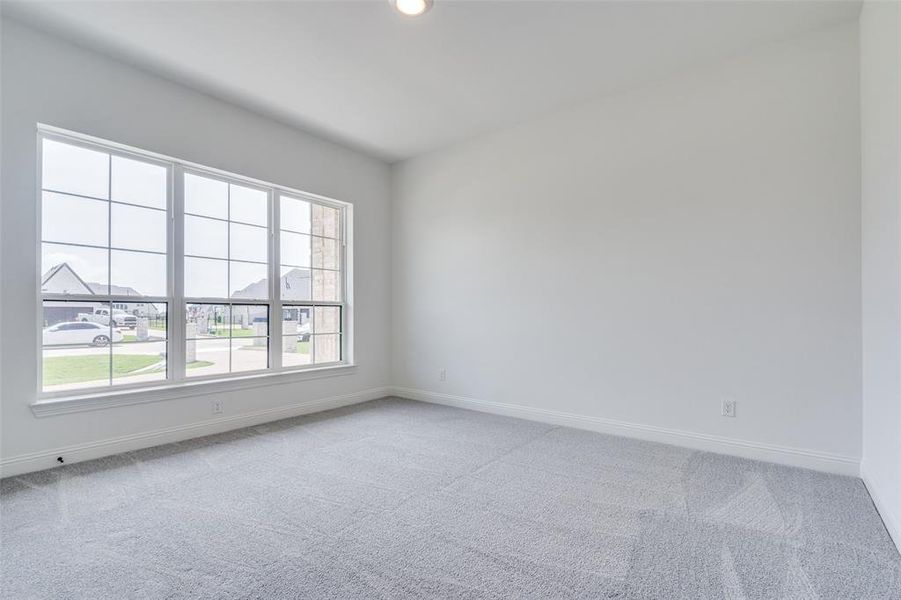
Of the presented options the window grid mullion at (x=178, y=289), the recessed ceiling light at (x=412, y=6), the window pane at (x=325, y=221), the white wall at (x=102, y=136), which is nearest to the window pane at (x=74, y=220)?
the white wall at (x=102, y=136)

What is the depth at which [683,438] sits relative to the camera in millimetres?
3281

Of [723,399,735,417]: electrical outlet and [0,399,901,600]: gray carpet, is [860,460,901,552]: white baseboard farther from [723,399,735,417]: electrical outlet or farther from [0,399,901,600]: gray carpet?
[723,399,735,417]: electrical outlet

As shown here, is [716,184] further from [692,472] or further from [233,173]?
[233,173]

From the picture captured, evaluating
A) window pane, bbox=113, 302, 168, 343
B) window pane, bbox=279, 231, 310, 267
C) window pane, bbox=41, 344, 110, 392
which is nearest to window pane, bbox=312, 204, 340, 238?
window pane, bbox=279, 231, 310, 267

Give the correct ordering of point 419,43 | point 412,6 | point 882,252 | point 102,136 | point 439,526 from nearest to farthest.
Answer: point 439,526 → point 882,252 → point 412,6 → point 419,43 → point 102,136

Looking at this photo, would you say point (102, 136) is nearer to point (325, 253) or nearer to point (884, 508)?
point (325, 253)

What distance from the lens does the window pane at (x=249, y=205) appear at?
3.93 metres

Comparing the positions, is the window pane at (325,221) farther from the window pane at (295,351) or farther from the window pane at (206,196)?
the window pane at (295,351)

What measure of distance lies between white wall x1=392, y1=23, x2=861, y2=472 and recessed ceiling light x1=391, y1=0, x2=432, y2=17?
6.00 ft

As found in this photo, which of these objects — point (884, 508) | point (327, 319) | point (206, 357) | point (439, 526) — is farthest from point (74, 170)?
point (884, 508)

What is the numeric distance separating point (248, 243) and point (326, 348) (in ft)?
4.55

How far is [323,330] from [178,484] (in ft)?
7.45

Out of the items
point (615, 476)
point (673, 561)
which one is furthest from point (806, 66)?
point (673, 561)

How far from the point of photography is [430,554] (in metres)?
1.87
